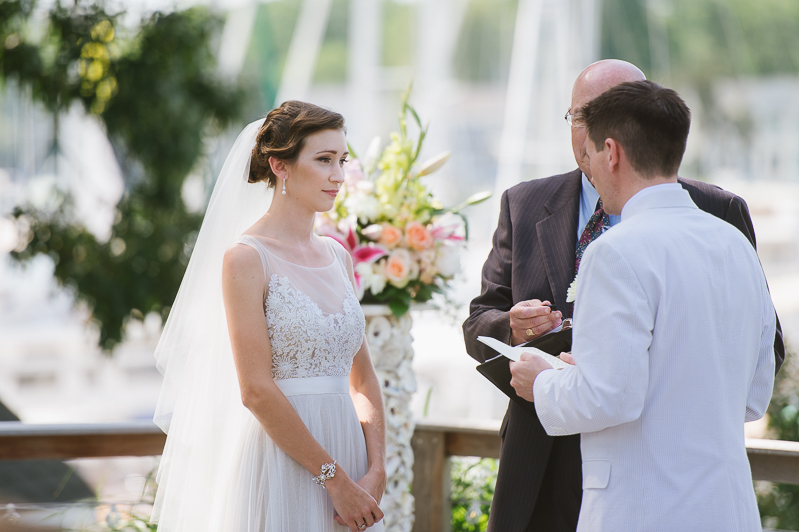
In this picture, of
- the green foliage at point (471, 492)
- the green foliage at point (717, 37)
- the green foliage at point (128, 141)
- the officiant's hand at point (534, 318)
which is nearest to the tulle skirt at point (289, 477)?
the officiant's hand at point (534, 318)

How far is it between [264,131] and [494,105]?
8060mm

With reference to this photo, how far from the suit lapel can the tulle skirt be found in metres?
0.71

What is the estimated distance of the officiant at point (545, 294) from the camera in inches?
81.8

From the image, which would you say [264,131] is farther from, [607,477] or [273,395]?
[607,477]

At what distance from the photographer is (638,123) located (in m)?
1.56

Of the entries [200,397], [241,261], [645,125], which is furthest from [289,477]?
[645,125]

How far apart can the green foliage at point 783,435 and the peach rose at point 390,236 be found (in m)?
2.29

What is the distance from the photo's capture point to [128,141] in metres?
6.80

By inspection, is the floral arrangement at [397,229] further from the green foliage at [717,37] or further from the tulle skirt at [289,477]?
the green foliage at [717,37]

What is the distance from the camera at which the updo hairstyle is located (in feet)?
7.09

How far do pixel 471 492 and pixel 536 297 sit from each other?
67.6 inches

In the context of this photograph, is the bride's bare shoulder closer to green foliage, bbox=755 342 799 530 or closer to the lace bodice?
the lace bodice

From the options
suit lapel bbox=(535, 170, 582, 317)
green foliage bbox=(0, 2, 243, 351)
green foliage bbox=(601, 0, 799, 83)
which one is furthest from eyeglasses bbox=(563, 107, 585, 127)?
green foliage bbox=(601, 0, 799, 83)

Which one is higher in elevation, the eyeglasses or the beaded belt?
the eyeglasses
